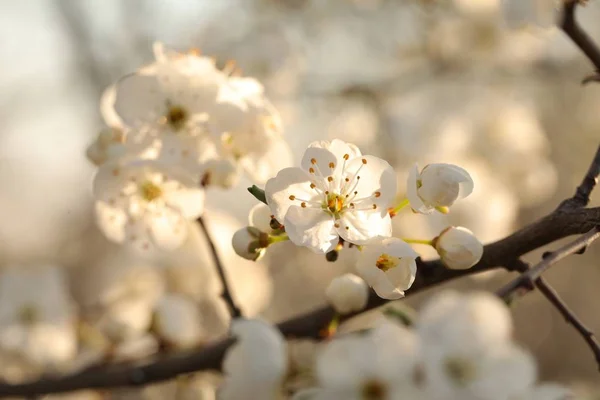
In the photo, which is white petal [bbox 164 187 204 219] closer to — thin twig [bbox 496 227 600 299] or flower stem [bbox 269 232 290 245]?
flower stem [bbox 269 232 290 245]

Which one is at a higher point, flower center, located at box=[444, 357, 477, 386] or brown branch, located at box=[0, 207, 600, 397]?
brown branch, located at box=[0, 207, 600, 397]

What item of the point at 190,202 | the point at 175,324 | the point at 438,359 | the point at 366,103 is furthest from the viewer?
the point at 366,103

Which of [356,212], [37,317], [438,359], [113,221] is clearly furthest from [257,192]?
[37,317]

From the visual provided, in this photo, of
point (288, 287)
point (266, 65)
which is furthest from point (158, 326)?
point (288, 287)

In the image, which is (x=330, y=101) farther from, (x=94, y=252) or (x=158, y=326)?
(x=94, y=252)

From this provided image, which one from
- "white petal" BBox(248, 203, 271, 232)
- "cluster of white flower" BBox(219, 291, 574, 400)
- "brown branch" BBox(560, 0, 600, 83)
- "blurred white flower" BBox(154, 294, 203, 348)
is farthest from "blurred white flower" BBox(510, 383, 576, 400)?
"blurred white flower" BBox(154, 294, 203, 348)

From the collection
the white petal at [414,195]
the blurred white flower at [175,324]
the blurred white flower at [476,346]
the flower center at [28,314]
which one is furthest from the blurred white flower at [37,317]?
the blurred white flower at [476,346]

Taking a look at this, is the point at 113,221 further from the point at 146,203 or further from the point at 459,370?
the point at 459,370
